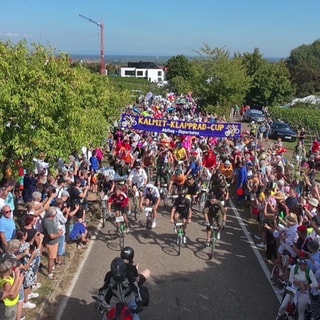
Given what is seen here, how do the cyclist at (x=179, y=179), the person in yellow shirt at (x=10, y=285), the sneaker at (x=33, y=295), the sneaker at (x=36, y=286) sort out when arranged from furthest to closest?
the cyclist at (x=179, y=179) < the sneaker at (x=36, y=286) < the sneaker at (x=33, y=295) < the person in yellow shirt at (x=10, y=285)

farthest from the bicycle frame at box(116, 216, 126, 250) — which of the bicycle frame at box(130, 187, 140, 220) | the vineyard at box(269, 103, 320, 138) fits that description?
the vineyard at box(269, 103, 320, 138)

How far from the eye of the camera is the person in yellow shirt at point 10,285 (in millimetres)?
6262

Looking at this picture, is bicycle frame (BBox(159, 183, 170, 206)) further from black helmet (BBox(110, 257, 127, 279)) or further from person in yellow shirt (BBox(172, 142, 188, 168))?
black helmet (BBox(110, 257, 127, 279))

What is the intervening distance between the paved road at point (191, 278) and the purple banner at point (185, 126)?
7050 mm

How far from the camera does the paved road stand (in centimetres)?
786

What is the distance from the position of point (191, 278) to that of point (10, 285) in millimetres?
4122

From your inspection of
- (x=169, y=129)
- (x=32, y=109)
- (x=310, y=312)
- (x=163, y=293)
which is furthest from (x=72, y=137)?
(x=169, y=129)

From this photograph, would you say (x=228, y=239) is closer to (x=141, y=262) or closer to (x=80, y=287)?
(x=141, y=262)

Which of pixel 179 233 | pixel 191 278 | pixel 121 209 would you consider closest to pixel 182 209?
pixel 179 233

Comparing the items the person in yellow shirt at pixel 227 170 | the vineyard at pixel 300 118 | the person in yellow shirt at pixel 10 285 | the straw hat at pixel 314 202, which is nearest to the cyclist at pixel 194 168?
the person in yellow shirt at pixel 227 170

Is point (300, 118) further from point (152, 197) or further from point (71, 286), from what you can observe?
point (71, 286)

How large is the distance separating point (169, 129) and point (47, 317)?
1249cm

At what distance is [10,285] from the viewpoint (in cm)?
636

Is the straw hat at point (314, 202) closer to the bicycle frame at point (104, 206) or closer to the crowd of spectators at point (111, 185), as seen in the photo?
the crowd of spectators at point (111, 185)
